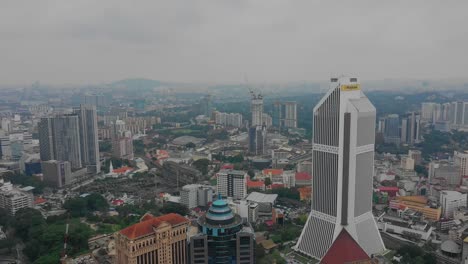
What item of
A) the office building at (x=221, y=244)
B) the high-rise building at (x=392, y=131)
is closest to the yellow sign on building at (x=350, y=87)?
the office building at (x=221, y=244)

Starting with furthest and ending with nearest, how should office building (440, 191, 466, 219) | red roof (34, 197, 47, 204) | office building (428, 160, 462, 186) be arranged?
office building (428, 160, 462, 186) → red roof (34, 197, 47, 204) → office building (440, 191, 466, 219)

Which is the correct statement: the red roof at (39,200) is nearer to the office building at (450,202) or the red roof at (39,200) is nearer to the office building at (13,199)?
the office building at (13,199)

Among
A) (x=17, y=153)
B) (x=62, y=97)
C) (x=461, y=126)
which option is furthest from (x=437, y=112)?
(x=62, y=97)

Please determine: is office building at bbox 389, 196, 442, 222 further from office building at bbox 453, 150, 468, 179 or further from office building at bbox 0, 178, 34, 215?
office building at bbox 0, 178, 34, 215

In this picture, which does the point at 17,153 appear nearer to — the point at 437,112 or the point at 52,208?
the point at 52,208

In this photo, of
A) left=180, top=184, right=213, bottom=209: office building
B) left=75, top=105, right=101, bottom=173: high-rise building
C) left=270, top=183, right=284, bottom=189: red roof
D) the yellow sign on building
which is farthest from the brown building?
left=75, top=105, right=101, bottom=173: high-rise building
